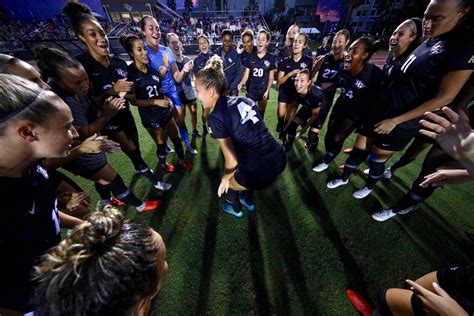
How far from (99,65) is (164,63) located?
1.49 meters

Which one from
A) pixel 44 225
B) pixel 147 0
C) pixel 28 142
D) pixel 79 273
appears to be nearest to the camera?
pixel 79 273

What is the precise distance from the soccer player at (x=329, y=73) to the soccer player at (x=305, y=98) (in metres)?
0.15

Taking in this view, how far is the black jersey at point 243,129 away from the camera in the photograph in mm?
2297

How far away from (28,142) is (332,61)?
533 cm

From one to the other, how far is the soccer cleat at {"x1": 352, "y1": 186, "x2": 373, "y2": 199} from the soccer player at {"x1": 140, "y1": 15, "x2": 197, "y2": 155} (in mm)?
3598

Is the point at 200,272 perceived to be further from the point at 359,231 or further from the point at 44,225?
the point at 359,231

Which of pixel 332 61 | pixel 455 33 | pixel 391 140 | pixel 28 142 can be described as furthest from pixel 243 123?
pixel 332 61

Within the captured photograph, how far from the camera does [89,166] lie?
2.52 m

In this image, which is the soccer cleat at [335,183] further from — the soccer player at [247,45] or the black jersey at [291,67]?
the soccer player at [247,45]

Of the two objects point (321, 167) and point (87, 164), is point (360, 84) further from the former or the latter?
point (87, 164)

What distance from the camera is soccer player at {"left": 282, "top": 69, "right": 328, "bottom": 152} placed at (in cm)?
413

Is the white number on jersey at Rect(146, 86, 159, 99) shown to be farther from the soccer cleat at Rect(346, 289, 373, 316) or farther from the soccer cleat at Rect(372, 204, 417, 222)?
the soccer cleat at Rect(372, 204, 417, 222)

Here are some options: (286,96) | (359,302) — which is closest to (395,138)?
(359,302)

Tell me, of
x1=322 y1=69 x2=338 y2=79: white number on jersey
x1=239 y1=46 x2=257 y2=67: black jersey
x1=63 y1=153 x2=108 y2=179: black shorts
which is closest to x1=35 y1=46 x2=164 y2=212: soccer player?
x1=63 y1=153 x2=108 y2=179: black shorts
